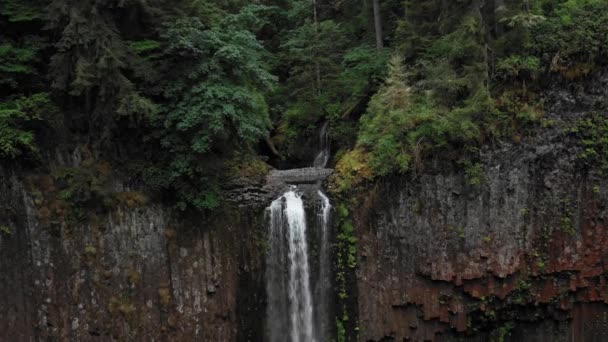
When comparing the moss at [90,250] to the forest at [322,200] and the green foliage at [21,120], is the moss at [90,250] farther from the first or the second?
the green foliage at [21,120]

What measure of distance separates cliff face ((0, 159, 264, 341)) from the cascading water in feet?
1.30

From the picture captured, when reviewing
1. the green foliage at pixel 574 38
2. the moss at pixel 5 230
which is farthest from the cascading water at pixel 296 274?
the green foliage at pixel 574 38

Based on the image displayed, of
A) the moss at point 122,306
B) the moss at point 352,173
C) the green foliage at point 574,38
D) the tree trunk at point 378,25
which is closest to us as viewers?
the moss at point 122,306

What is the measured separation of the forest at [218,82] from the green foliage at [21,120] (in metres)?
0.03

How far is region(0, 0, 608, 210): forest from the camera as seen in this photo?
1229 cm

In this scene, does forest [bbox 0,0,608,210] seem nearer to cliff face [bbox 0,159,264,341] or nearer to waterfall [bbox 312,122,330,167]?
cliff face [bbox 0,159,264,341]

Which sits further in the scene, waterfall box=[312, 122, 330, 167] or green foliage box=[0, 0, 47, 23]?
waterfall box=[312, 122, 330, 167]

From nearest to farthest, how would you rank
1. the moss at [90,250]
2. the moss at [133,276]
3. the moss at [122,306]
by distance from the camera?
the moss at [90,250]
the moss at [122,306]
the moss at [133,276]

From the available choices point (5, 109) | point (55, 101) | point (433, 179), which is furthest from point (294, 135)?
point (5, 109)

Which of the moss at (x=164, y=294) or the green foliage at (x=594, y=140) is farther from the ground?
the green foliage at (x=594, y=140)

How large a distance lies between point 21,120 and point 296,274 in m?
7.93

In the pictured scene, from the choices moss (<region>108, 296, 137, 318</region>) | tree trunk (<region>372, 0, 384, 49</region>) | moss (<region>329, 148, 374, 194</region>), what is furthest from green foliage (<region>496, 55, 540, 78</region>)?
moss (<region>108, 296, 137, 318</region>)

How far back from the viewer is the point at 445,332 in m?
14.4

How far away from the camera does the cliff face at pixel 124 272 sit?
12.9m
